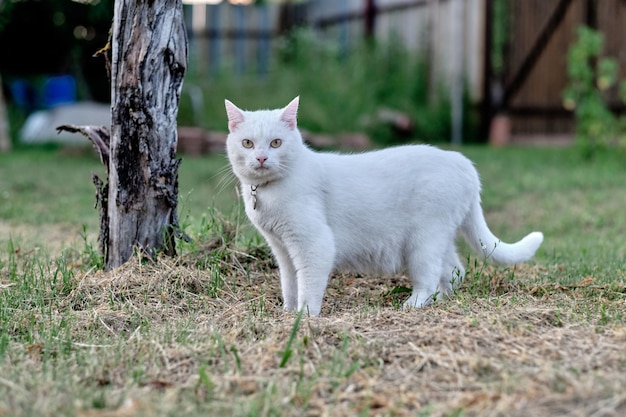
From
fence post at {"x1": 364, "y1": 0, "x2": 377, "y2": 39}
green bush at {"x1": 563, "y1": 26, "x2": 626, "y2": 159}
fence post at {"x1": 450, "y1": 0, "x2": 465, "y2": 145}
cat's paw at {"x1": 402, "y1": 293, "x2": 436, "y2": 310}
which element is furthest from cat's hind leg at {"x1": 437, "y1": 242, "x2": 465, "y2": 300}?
fence post at {"x1": 364, "y1": 0, "x2": 377, "y2": 39}

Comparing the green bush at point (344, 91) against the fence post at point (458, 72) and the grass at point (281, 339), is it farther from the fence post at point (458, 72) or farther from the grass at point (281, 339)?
the grass at point (281, 339)

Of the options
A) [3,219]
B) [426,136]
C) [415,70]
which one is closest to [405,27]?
[415,70]

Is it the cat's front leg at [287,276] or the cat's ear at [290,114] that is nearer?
the cat's ear at [290,114]

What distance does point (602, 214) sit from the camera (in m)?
6.70

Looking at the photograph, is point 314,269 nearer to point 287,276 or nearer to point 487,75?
point 287,276

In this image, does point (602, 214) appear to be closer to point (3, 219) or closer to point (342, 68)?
point (3, 219)

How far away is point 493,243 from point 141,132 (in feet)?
6.23

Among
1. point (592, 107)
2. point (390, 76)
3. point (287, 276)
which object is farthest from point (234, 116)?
point (390, 76)

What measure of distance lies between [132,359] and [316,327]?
0.72 metres

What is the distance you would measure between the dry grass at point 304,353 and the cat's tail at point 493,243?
0.19 metres

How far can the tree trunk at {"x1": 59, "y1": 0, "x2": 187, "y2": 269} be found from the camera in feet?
13.2

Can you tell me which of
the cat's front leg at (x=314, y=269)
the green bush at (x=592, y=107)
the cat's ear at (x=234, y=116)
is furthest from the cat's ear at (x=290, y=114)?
the green bush at (x=592, y=107)

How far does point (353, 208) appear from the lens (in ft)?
12.9

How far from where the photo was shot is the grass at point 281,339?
247cm
